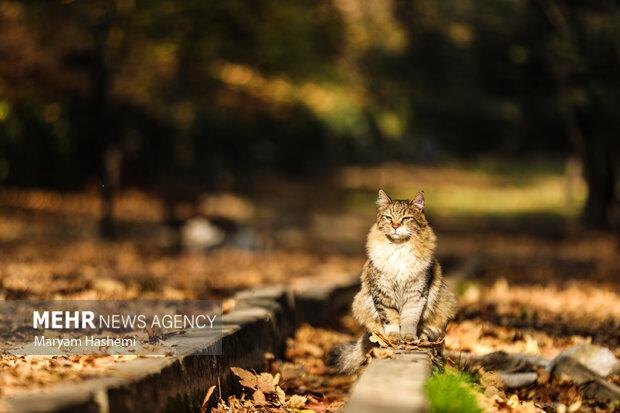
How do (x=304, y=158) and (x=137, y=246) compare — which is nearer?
(x=137, y=246)

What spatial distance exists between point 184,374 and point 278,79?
45.8ft

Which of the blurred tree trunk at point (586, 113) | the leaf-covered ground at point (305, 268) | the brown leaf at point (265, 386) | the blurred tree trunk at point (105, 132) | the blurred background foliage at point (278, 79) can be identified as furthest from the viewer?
the blurred tree trunk at point (586, 113)

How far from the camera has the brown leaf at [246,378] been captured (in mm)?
4527

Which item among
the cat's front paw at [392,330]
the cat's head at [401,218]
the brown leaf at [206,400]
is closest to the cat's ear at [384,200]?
the cat's head at [401,218]

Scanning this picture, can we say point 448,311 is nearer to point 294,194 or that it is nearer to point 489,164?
point 294,194

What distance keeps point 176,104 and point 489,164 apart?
37.5 meters

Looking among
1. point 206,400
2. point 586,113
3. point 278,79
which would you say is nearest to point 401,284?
point 206,400

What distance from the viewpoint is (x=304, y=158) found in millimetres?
33156

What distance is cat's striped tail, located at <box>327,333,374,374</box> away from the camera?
453 cm

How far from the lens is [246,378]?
15.1ft

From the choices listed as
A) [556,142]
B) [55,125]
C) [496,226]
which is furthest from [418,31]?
[55,125]

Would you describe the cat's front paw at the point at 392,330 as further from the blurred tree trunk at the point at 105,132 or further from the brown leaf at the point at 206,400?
the blurred tree trunk at the point at 105,132

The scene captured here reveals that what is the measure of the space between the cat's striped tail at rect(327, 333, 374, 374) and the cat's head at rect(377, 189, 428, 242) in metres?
0.76

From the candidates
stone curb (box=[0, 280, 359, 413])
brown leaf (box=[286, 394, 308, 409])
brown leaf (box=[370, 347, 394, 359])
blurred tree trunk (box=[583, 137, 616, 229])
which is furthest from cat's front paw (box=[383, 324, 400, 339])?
blurred tree trunk (box=[583, 137, 616, 229])
